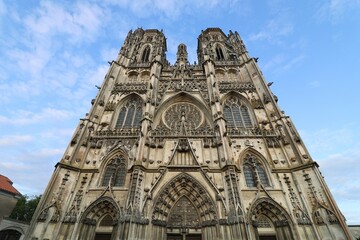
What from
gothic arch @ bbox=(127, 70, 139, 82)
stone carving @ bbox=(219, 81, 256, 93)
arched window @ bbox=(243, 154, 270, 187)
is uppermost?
gothic arch @ bbox=(127, 70, 139, 82)

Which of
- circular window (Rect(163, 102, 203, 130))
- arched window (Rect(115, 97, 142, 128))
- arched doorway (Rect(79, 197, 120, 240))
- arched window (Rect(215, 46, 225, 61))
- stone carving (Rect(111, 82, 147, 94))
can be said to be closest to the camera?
arched doorway (Rect(79, 197, 120, 240))

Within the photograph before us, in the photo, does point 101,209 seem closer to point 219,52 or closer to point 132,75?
point 132,75

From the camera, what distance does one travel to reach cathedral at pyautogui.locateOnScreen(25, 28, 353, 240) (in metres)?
10.3

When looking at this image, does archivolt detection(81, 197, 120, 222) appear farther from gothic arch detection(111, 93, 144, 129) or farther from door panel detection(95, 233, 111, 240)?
gothic arch detection(111, 93, 144, 129)

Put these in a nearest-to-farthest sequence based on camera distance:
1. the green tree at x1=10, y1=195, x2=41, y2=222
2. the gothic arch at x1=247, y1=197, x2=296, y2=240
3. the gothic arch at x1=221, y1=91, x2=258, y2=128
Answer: the gothic arch at x1=247, y1=197, x2=296, y2=240 → the gothic arch at x1=221, y1=91, x2=258, y2=128 → the green tree at x1=10, y1=195, x2=41, y2=222

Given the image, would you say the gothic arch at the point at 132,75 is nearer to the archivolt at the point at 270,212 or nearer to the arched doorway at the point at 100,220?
the arched doorway at the point at 100,220

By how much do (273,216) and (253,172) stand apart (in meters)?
2.82

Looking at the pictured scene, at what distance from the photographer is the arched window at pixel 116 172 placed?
12584 mm

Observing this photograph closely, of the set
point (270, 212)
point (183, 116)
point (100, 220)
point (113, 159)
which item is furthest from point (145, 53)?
point (270, 212)

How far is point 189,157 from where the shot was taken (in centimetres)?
1337

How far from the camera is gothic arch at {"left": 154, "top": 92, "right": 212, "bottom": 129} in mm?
16547

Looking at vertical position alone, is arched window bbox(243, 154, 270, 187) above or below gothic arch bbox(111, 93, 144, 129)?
below

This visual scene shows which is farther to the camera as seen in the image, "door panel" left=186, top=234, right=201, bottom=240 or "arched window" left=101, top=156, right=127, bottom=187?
"arched window" left=101, top=156, right=127, bottom=187

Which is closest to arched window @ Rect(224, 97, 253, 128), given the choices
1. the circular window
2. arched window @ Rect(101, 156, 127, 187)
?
the circular window
